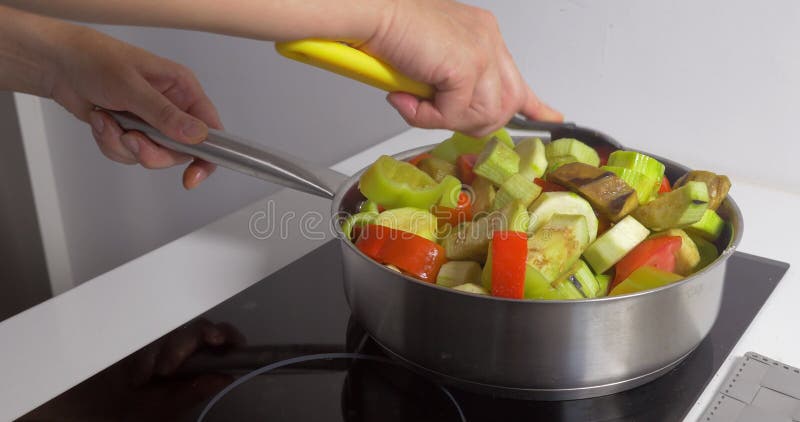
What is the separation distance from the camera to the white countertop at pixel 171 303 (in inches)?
30.4

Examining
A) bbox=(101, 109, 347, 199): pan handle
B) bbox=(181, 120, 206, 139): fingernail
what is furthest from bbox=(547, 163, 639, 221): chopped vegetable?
bbox=(181, 120, 206, 139): fingernail

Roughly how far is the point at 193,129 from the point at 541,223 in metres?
0.37

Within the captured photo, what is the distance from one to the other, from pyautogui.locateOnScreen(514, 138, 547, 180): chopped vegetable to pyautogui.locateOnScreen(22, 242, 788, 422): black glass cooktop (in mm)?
237

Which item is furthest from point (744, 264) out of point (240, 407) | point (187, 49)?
point (187, 49)

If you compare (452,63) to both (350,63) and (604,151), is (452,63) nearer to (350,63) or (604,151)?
(350,63)

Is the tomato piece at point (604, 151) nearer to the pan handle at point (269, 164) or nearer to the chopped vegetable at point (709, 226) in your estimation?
the chopped vegetable at point (709, 226)

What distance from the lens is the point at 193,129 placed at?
2.73 feet

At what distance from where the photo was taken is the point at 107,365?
30.7 inches

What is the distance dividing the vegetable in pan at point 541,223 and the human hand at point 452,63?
0.18 ft

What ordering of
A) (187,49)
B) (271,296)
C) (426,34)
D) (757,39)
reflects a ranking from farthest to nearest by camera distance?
(187,49), (757,39), (271,296), (426,34)

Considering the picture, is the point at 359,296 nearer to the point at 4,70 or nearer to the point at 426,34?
the point at 426,34

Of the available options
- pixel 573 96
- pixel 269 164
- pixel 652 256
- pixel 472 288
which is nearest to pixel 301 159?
pixel 269 164

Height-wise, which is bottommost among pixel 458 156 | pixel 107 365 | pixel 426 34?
pixel 107 365

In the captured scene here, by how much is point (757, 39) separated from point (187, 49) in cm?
113
